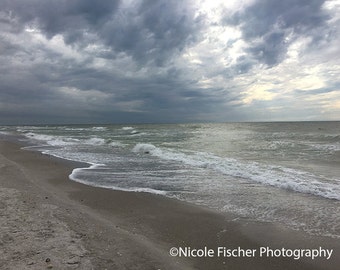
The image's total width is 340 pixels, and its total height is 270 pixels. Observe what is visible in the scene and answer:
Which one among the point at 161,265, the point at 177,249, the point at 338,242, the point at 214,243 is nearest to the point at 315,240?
the point at 338,242

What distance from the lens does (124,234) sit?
5828 mm

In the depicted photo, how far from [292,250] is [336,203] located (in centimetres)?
370

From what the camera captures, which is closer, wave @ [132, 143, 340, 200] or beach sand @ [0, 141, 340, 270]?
beach sand @ [0, 141, 340, 270]

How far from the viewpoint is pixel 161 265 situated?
4645mm

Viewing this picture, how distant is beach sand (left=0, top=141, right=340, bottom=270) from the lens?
4.62 meters

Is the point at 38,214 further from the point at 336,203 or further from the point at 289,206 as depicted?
the point at 336,203

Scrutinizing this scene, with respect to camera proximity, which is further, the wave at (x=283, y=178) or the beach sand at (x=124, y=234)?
the wave at (x=283, y=178)

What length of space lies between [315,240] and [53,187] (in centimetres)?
827

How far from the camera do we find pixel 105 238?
548cm

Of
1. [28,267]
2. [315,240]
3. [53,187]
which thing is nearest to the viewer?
[28,267]

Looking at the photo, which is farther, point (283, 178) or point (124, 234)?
point (283, 178)

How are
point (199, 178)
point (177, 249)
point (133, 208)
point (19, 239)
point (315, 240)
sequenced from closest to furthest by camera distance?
point (19, 239)
point (177, 249)
point (315, 240)
point (133, 208)
point (199, 178)

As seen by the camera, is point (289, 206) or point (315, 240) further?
point (289, 206)

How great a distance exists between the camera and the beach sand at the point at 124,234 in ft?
15.2
